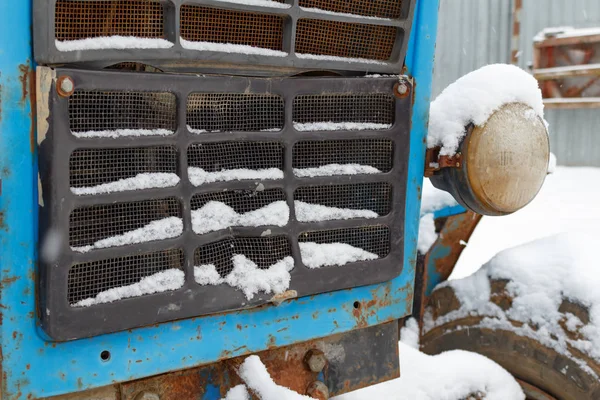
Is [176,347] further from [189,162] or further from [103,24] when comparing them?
[103,24]

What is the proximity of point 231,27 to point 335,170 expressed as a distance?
1.29 ft

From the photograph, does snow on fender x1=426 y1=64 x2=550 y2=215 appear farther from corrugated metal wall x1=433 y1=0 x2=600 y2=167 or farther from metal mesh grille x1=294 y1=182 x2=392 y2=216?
corrugated metal wall x1=433 y1=0 x2=600 y2=167

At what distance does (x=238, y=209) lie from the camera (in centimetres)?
139

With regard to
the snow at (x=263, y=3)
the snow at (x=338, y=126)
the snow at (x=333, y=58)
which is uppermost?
the snow at (x=263, y=3)

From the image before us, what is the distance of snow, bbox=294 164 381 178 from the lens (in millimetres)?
1447

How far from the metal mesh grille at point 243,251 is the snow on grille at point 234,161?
0.44ft

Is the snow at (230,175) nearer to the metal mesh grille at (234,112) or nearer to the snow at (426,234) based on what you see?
the metal mesh grille at (234,112)

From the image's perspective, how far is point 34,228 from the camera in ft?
3.89

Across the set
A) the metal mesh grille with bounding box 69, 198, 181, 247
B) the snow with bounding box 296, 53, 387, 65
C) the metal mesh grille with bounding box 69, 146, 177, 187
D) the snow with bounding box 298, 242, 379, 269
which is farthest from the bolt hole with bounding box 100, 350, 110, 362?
the snow with bounding box 296, 53, 387, 65

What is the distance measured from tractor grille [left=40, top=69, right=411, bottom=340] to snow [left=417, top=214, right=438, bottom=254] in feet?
2.28

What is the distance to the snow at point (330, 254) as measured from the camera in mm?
1474

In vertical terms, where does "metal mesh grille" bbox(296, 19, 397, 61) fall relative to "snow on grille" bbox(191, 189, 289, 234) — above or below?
above

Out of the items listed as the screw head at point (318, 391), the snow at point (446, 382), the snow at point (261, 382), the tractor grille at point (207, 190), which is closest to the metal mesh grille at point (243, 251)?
the tractor grille at point (207, 190)

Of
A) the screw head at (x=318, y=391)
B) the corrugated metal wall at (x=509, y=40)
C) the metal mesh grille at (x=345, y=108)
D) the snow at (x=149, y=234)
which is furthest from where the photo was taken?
the corrugated metal wall at (x=509, y=40)
